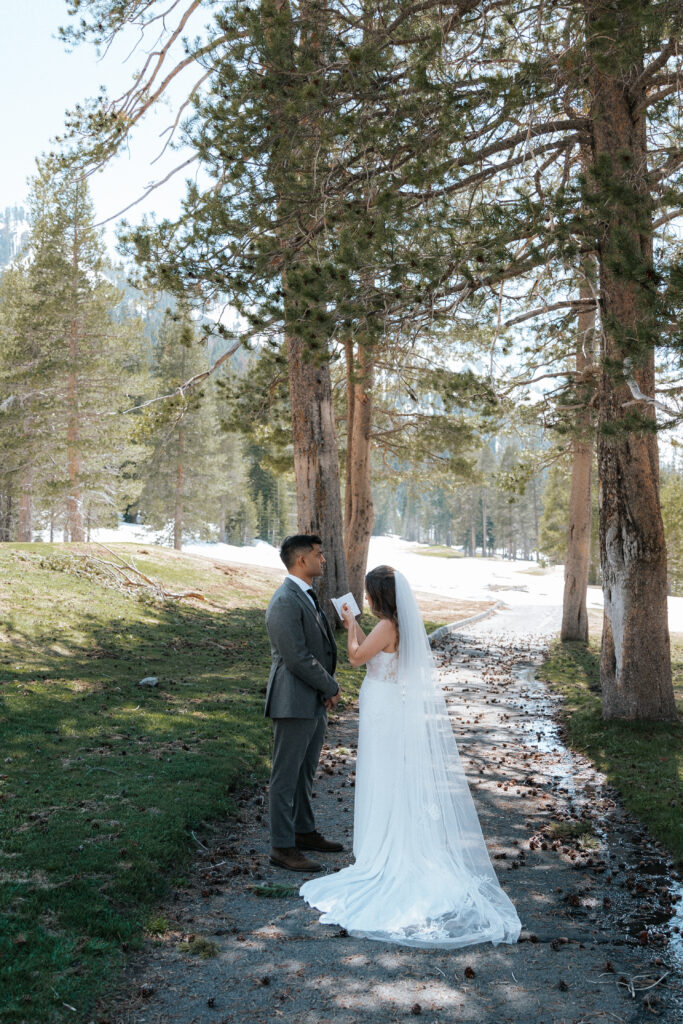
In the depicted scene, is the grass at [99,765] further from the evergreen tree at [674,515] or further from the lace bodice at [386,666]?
the evergreen tree at [674,515]

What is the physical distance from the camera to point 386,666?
5.68 m

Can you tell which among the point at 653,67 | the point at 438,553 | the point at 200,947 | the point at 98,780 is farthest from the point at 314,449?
the point at 438,553

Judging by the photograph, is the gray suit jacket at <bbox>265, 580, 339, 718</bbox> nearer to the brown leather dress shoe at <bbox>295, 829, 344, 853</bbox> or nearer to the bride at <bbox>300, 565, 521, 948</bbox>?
the bride at <bbox>300, 565, 521, 948</bbox>

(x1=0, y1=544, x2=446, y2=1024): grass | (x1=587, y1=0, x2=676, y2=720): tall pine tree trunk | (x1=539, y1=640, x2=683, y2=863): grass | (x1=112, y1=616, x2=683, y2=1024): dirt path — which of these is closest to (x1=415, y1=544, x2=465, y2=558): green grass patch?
(x1=0, y1=544, x2=446, y2=1024): grass

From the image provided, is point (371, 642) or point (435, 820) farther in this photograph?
point (371, 642)

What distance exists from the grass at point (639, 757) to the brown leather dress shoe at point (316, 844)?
2630mm

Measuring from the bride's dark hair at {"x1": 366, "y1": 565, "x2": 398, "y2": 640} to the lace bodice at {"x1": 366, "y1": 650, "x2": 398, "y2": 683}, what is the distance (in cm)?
23

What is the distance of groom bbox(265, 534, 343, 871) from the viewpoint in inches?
220

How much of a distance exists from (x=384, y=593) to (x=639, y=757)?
444 cm

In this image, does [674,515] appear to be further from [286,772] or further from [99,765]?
[286,772]

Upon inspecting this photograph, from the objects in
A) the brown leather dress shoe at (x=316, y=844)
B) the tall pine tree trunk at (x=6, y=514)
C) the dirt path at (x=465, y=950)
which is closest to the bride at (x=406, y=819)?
the dirt path at (x=465, y=950)

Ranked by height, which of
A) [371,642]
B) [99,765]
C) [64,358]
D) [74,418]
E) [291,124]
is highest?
[64,358]

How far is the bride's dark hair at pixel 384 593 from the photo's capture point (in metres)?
5.67

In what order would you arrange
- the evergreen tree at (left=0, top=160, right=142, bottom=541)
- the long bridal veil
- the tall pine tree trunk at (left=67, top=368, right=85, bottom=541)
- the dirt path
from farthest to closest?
1. the evergreen tree at (left=0, top=160, right=142, bottom=541)
2. the tall pine tree trunk at (left=67, top=368, right=85, bottom=541)
3. the long bridal veil
4. the dirt path
